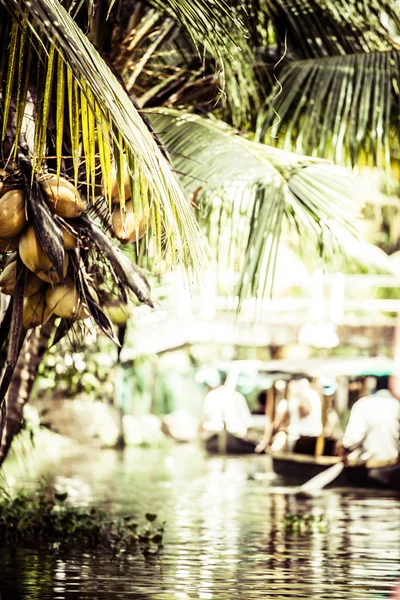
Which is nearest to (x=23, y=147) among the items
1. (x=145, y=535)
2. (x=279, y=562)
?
(x=279, y=562)

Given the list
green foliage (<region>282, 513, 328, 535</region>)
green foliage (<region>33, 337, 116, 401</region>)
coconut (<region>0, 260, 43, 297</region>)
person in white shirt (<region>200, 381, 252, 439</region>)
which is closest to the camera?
coconut (<region>0, 260, 43, 297</region>)

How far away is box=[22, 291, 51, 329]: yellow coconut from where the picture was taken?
414cm

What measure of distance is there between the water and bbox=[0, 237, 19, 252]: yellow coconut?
3735 mm

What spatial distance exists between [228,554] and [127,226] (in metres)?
5.68

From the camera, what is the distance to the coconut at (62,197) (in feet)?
13.0

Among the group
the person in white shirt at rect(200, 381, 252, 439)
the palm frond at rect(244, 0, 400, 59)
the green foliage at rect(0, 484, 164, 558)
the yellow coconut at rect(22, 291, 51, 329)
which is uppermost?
the palm frond at rect(244, 0, 400, 59)

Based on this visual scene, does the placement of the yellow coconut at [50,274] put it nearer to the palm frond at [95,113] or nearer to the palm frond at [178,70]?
the palm frond at [95,113]

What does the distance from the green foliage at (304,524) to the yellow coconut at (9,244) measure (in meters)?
7.78

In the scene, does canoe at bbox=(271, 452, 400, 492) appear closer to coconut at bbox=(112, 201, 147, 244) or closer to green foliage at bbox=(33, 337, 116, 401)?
green foliage at bbox=(33, 337, 116, 401)

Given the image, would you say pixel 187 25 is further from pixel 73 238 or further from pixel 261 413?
pixel 261 413

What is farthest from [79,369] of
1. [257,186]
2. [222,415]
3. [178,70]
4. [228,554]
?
[222,415]

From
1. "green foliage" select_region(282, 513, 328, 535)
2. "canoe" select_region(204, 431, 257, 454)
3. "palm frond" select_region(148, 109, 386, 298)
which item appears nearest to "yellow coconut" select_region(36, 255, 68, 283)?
"palm frond" select_region(148, 109, 386, 298)

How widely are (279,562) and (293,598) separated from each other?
175cm

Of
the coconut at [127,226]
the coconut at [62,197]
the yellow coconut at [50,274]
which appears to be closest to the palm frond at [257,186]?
the coconut at [127,226]
